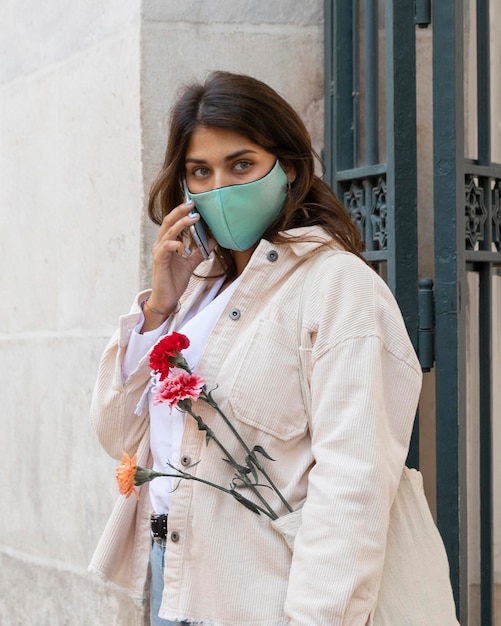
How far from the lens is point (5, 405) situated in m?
4.36

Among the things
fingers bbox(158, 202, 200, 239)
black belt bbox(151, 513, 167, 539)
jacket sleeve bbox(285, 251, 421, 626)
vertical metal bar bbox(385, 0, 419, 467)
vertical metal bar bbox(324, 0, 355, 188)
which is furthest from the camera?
vertical metal bar bbox(324, 0, 355, 188)

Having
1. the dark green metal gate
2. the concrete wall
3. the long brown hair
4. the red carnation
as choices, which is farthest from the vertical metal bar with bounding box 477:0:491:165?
the red carnation

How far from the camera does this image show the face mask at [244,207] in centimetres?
238

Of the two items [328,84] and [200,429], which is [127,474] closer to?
[200,429]

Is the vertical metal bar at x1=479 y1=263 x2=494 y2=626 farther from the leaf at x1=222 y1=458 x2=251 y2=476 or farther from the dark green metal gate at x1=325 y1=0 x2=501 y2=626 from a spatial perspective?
the leaf at x1=222 y1=458 x2=251 y2=476

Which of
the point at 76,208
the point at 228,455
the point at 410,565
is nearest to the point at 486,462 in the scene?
the point at 410,565

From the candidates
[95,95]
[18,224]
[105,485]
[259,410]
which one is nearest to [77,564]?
[105,485]

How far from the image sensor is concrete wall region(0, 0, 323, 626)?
11.5 feet

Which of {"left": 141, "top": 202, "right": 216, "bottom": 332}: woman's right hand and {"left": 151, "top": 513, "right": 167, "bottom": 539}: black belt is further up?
{"left": 141, "top": 202, "right": 216, "bottom": 332}: woman's right hand

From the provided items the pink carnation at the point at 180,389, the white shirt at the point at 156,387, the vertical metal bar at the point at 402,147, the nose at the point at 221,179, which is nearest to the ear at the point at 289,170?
the nose at the point at 221,179

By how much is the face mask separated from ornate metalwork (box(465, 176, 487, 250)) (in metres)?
0.89

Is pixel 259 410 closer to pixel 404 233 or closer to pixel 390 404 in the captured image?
pixel 390 404

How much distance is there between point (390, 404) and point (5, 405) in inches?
99.1

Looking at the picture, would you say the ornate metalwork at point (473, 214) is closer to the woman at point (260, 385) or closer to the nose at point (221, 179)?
the woman at point (260, 385)
